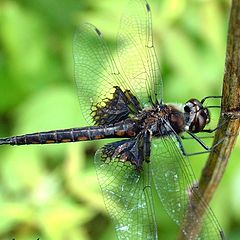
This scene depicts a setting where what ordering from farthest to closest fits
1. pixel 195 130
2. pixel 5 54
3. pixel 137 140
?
pixel 5 54
pixel 137 140
pixel 195 130

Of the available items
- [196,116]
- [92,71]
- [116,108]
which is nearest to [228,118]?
[196,116]

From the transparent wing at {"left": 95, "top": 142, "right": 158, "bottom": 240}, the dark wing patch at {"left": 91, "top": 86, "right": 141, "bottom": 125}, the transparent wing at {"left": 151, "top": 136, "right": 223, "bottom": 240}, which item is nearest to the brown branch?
the transparent wing at {"left": 151, "top": 136, "right": 223, "bottom": 240}

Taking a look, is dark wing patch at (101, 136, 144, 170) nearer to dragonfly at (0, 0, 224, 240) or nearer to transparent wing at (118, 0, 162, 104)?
dragonfly at (0, 0, 224, 240)

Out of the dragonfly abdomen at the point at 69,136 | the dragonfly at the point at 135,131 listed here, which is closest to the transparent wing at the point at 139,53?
the dragonfly at the point at 135,131

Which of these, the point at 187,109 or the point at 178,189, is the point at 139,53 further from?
the point at 178,189

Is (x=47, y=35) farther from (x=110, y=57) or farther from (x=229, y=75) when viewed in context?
(x=229, y=75)

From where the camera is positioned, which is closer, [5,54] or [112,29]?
[112,29]

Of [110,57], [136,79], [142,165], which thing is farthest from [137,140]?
[110,57]

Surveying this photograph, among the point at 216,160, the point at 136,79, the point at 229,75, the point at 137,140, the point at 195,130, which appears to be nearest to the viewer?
the point at 229,75
